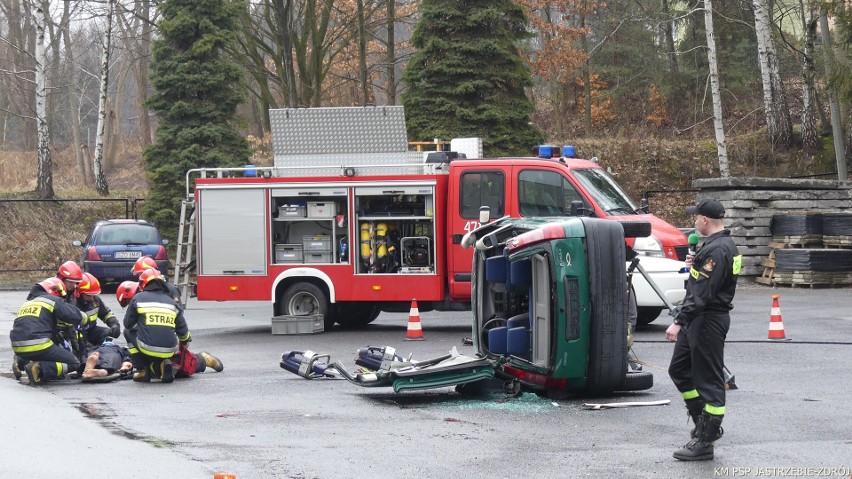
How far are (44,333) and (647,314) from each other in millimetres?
8157

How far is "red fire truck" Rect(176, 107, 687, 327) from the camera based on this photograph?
15.1 meters

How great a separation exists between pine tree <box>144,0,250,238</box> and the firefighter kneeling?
16.9 meters

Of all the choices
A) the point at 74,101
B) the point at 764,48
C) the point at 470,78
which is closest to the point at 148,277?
the point at 470,78

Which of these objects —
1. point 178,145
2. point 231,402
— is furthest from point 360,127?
point 178,145

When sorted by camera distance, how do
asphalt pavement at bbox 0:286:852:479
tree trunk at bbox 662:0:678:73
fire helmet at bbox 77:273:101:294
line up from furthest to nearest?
tree trunk at bbox 662:0:678:73 < fire helmet at bbox 77:273:101:294 < asphalt pavement at bbox 0:286:852:479

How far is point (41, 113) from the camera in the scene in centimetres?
3047

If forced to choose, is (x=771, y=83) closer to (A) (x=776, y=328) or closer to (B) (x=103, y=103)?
(A) (x=776, y=328)

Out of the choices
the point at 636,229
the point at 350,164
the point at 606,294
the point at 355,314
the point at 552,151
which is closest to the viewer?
the point at 606,294

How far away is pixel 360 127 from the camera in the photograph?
16.6 meters

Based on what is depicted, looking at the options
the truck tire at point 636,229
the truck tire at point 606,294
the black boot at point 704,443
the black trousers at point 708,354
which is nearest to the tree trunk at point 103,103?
the truck tire at point 636,229

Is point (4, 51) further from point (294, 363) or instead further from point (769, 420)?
point (769, 420)

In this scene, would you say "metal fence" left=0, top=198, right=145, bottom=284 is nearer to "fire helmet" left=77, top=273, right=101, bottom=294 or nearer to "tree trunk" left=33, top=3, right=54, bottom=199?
"tree trunk" left=33, top=3, right=54, bottom=199

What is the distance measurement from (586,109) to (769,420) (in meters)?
31.5

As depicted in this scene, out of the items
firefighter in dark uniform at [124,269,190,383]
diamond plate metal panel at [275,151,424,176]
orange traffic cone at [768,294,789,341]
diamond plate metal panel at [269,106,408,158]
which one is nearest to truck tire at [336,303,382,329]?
diamond plate metal panel at [275,151,424,176]
